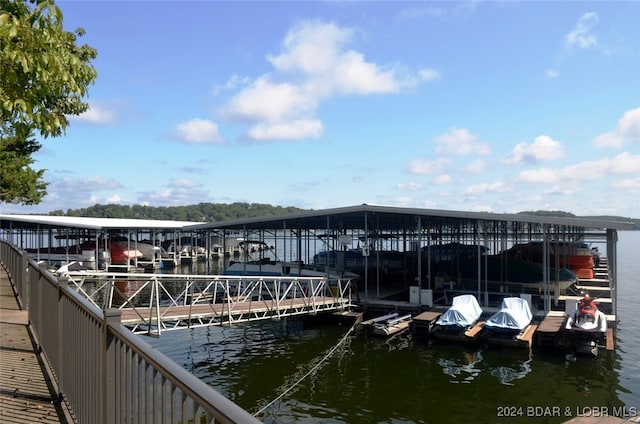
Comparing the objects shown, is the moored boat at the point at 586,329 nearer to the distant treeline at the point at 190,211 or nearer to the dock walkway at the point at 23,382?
the dock walkway at the point at 23,382

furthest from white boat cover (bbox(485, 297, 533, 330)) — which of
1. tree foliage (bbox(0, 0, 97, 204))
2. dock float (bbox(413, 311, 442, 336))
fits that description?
tree foliage (bbox(0, 0, 97, 204))

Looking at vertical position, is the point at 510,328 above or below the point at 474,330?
above

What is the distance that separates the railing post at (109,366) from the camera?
3.42 meters

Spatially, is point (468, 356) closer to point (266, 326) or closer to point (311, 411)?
point (311, 411)

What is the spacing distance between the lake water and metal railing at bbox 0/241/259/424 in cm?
797

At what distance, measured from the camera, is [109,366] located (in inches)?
138

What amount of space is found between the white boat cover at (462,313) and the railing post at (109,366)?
16.5 meters

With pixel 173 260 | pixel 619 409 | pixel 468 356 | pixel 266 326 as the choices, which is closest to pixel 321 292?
pixel 266 326

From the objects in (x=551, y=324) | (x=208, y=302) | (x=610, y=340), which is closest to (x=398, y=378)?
(x=551, y=324)

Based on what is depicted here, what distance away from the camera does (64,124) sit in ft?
17.2

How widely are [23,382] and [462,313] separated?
52.3 ft

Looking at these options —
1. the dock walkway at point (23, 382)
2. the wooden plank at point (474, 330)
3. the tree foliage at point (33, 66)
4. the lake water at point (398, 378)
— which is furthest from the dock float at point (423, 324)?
the tree foliage at point (33, 66)

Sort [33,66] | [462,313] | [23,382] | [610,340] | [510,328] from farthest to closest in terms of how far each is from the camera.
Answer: [462,313], [510,328], [610,340], [23,382], [33,66]

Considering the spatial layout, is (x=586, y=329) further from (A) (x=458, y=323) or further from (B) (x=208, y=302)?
(B) (x=208, y=302)
